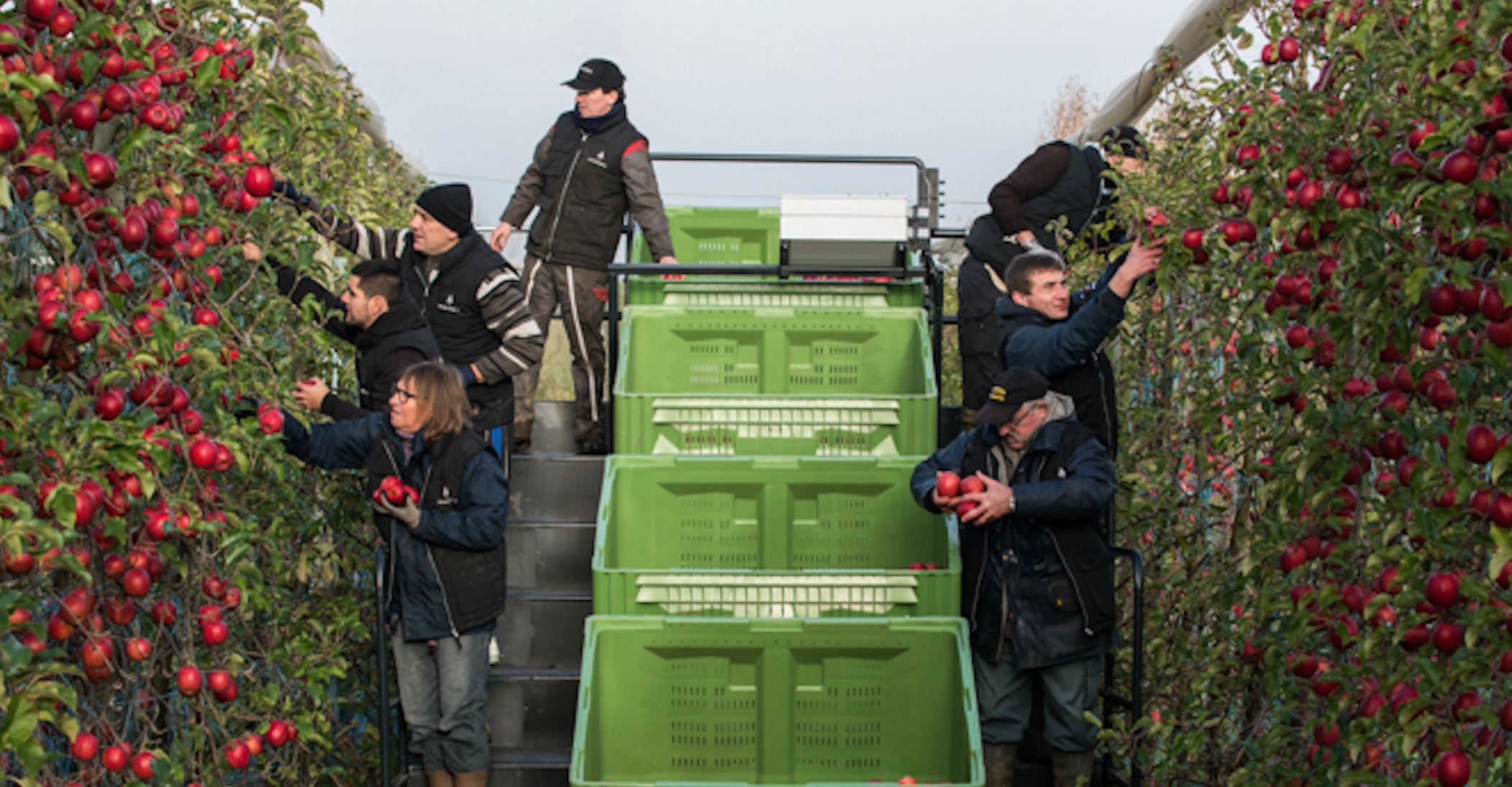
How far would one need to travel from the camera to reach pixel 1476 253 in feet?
8.95

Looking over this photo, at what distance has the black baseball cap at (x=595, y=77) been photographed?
711 centimetres

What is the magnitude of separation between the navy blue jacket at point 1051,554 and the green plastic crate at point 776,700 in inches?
7.2

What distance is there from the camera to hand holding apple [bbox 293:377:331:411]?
503 cm

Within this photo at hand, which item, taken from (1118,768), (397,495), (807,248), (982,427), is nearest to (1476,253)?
(982,427)

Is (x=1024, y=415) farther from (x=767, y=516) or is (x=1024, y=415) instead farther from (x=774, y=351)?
(x=774, y=351)

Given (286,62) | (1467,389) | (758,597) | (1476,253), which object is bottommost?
(758,597)

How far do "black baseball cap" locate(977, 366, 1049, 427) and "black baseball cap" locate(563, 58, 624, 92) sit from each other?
10.1ft

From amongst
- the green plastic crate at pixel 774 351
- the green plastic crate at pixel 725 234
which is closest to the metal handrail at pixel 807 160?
the green plastic crate at pixel 725 234

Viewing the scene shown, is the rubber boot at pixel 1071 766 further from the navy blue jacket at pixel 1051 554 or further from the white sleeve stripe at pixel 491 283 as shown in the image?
the white sleeve stripe at pixel 491 283

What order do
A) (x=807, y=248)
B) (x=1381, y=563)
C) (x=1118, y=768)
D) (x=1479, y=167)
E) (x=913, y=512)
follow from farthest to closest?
(x=807, y=248) < (x=913, y=512) < (x=1118, y=768) < (x=1381, y=563) < (x=1479, y=167)

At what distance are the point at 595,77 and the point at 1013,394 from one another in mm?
3164

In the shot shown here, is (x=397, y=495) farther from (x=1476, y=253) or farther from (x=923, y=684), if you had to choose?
(x=1476, y=253)

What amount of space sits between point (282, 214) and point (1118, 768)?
3.13 m

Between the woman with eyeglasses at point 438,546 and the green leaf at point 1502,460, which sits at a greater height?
the green leaf at point 1502,460
